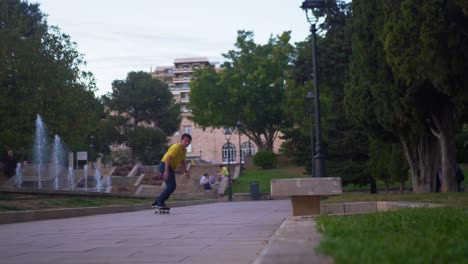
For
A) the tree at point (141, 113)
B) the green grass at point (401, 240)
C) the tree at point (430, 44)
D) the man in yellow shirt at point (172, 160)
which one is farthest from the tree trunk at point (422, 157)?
the tree at point (141, 113)

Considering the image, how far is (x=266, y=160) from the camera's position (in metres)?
57.5

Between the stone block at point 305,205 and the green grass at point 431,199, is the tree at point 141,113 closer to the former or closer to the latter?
the green grass at point 431,199

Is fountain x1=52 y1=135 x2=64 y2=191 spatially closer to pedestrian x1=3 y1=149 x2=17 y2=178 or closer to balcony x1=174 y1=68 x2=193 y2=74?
pedestrian x1=3 y1=149 x2=17 y2=178

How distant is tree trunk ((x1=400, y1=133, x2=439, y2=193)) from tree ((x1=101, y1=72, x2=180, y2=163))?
50.1 meters

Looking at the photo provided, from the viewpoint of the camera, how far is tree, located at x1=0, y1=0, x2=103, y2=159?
37250mm

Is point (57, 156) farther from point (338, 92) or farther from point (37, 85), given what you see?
point (338, 92)

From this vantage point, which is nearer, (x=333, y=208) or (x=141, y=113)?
(x=333, y=208)

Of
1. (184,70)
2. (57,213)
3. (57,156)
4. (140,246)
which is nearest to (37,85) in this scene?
(57,156)

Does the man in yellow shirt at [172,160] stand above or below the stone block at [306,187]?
above

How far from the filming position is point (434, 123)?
19.5 m

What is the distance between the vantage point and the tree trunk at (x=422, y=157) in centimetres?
2086

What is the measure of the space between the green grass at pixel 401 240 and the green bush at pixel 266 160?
51116 millimetres

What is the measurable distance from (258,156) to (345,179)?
2793 cm

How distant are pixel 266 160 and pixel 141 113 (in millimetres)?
24080
